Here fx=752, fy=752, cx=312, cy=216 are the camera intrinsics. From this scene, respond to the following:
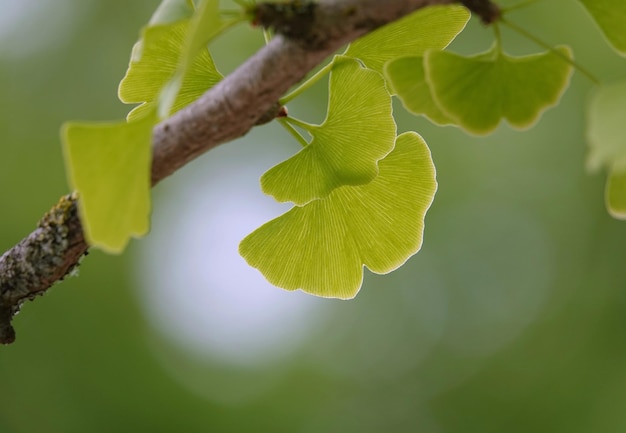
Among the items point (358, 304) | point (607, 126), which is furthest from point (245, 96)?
point (358, 304)

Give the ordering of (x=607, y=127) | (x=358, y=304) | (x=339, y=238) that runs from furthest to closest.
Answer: (x=358, y=304) → (x=339, y=238) → (x=607, y=127)

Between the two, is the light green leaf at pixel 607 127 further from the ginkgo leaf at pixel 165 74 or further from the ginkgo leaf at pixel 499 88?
the ginkgo leaf at pixel 165 74

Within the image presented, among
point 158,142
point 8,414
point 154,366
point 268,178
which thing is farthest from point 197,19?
point 8,414

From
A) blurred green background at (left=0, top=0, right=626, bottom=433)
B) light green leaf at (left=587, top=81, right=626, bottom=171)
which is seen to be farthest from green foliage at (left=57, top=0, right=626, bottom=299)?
blurred green background at (left=0, top=0, right=626, bottom=433)

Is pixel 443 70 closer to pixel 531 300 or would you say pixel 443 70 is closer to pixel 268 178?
pixel 268 178

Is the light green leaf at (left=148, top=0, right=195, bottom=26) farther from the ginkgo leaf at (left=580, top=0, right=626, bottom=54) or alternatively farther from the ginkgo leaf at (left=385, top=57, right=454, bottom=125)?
the ginkgo leaf at (left=580, top=0, right=626, bottom=54)

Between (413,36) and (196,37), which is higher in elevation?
(196,37)

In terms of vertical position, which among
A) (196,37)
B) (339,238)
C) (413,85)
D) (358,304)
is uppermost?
(196,37)

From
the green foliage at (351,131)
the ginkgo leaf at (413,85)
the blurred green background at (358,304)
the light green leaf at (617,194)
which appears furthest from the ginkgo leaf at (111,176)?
the blurred green background at (358,304)

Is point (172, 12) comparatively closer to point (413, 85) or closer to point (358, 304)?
point (413, 85)
